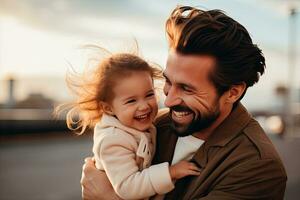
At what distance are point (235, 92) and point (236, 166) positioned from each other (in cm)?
57

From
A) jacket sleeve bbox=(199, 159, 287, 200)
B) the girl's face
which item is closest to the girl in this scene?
the girl's face

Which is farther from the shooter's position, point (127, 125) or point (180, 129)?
point (127, 125)

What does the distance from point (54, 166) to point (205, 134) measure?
397 inches

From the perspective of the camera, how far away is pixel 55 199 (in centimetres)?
934

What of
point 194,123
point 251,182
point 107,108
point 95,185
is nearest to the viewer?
point 251,182

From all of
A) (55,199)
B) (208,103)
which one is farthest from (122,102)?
(55,199)

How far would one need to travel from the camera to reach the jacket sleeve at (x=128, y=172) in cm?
320

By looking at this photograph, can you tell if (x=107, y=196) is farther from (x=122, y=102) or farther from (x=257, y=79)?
(x=257, y=79)

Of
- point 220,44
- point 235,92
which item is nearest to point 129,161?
point 235,92

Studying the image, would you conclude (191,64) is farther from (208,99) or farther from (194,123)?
(194,123)

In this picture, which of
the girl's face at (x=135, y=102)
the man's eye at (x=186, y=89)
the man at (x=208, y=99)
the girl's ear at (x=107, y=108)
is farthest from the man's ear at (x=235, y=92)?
the girl's ear at (x=107, y=108)

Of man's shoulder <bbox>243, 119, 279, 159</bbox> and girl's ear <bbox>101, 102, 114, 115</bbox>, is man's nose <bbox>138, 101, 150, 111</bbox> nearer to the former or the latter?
girl's ear <bbox>101, 102, 114, 115</bbox>

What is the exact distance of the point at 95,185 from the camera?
350 cm

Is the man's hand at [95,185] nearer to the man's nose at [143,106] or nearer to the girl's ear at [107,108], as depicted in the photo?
the girl's ear at [107,108]
